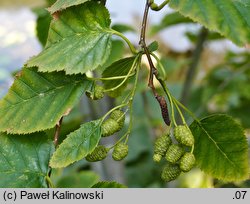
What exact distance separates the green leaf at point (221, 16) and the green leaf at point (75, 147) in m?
0.20

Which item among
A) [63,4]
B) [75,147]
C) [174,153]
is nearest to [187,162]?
[174,153]

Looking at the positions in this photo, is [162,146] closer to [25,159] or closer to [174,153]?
[174,153]

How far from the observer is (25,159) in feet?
2.57

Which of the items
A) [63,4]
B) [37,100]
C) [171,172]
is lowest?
[171,172]

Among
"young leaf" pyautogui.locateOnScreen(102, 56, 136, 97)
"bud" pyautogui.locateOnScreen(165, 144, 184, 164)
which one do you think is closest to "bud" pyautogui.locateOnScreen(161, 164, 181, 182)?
"bud" pyautogui.locateOnScreen(165, 144, 184, 164)

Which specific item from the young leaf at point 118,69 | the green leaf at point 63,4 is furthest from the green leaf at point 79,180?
the green leaf at point 63,4

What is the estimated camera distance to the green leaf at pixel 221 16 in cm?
71

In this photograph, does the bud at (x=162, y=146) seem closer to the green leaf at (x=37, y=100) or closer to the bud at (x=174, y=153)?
the bud at (x=174, y=153)

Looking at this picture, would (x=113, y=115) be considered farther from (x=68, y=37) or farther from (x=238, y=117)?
(x=238, y=117)

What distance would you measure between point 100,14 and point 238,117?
1.16 meters

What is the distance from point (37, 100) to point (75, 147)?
0.31 feet

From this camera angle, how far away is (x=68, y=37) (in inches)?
29.9

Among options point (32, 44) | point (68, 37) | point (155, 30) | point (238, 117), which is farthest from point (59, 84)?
point (32, 44)

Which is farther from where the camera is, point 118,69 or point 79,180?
point 79,180
